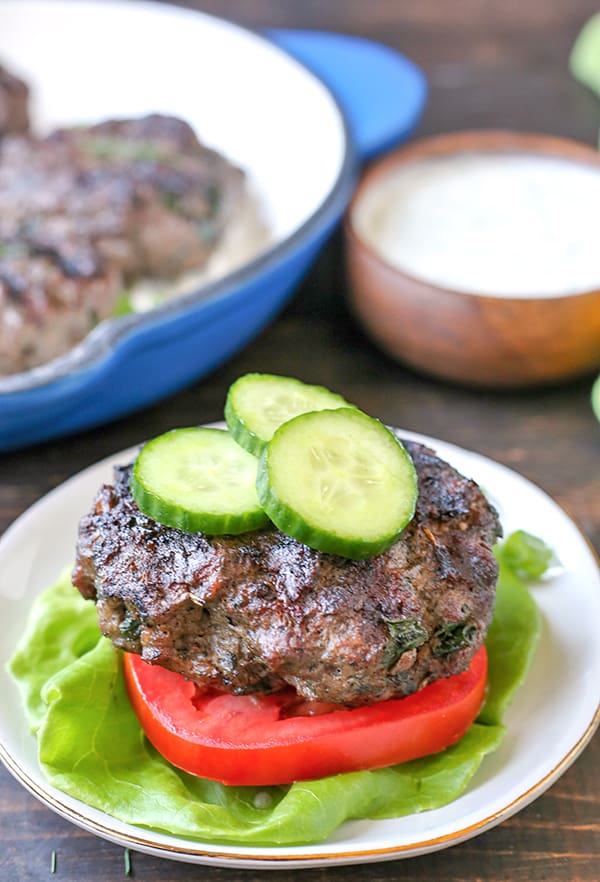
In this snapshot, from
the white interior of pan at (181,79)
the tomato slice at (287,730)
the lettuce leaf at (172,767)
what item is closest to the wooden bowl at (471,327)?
the white interior of pan at (181,79)

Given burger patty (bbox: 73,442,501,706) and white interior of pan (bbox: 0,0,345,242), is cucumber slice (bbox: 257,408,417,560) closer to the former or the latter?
burger patty (bbox: 73,442,501,706)

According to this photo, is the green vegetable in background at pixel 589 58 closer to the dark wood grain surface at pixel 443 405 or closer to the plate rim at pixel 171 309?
the dark wood grain surface at pixel 443 405

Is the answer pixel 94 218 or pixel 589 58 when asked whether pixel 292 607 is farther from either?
pixel 589 58

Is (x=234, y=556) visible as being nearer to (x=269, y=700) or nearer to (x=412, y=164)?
(x=269, y=700)

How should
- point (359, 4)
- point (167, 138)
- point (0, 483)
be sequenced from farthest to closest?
point (359, 4) < point (167, 138) < point (0, 483)

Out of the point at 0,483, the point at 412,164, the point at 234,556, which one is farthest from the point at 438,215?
the point at 234,556

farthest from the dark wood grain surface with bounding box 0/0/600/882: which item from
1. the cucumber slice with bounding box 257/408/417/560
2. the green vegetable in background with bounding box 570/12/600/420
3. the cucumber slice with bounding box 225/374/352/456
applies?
the cucumber slice with bounding box 225/374/352/456
